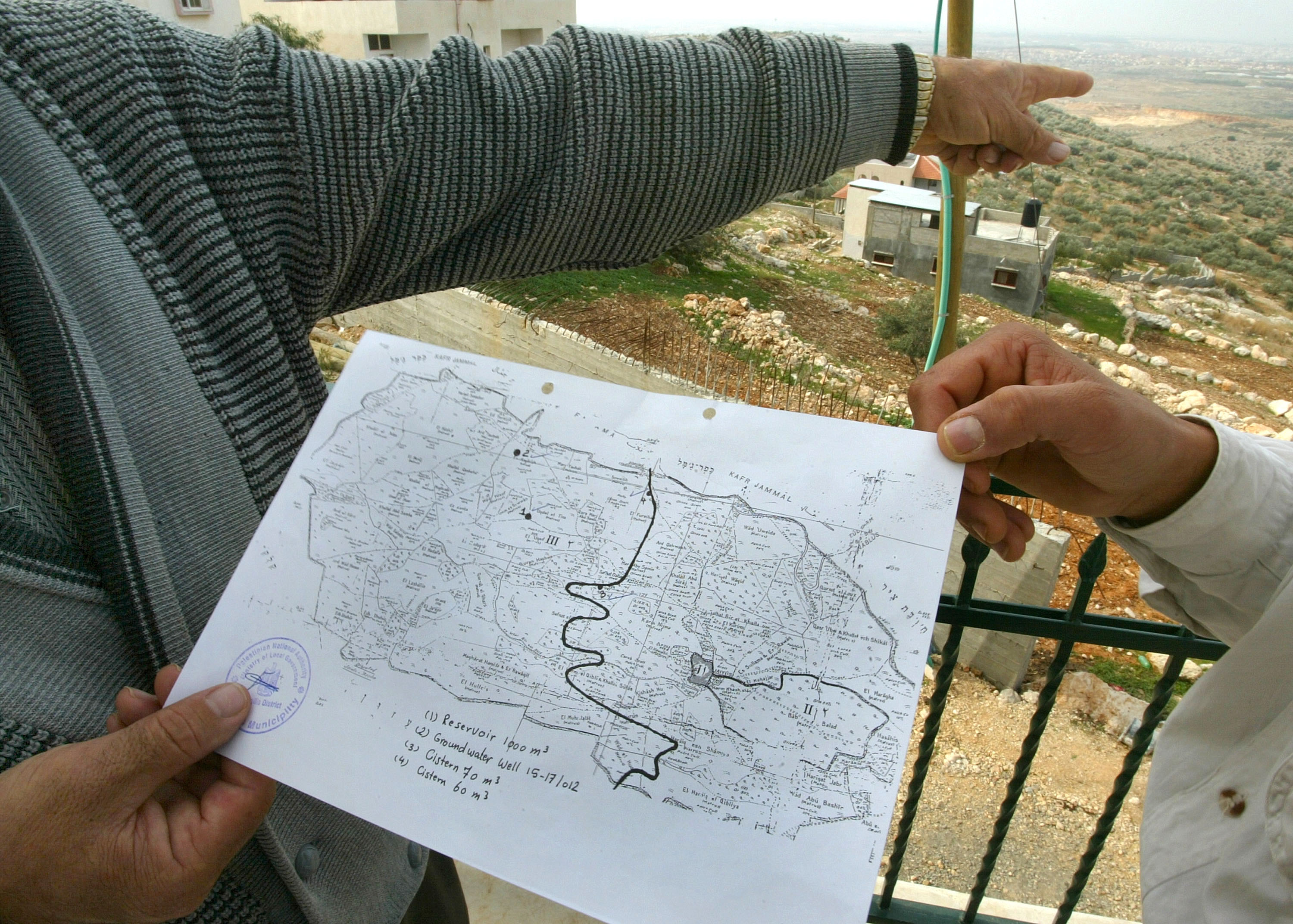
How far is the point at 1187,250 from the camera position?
11523mm

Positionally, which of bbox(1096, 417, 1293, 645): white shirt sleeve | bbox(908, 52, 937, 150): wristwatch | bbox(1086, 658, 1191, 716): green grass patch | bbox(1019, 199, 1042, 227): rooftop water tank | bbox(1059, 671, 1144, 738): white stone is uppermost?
bbox(908, 52, 937, 150): wristwatch

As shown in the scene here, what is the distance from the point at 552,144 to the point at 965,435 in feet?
2.02

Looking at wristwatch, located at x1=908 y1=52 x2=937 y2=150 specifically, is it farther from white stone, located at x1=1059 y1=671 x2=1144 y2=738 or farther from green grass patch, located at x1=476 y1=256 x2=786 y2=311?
green grass patch, located at x1=476 y1=256 x2=786 y2=311

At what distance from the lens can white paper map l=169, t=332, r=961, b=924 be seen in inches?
23.9

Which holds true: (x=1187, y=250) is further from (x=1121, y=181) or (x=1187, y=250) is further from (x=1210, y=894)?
(x=1210, y=894)

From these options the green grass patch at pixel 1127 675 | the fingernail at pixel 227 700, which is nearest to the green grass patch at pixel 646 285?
the green grass patch at pixel 1127 675

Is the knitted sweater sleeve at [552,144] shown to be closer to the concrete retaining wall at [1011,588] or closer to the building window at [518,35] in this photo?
the concrete retaining wall at [1011,588]

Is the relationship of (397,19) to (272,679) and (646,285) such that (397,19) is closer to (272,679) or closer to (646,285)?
(646,285)

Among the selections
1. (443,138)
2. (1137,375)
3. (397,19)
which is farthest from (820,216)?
(443,138)

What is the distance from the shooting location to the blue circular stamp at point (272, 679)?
27.9 inches

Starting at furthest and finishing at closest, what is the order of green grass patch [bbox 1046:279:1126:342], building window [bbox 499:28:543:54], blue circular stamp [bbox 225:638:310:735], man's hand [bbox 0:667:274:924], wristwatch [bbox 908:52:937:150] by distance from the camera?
building window [bbox 499:28:543:54]
green grass patch [bbox 1046:279:1126:342]
wristwatch [bbox 908:52:937:150]
blue circular stamp [bbox 225:638:310:735]
man's hand [bbox 0:667:274:924]

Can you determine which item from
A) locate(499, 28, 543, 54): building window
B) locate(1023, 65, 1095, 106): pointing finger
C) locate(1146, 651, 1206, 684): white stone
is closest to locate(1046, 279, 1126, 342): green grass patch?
locate(1146, 651, 1206, 684): white stone

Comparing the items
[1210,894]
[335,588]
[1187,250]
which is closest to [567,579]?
[335,588]

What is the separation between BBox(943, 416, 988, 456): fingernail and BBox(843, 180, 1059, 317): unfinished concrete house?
932 cm
